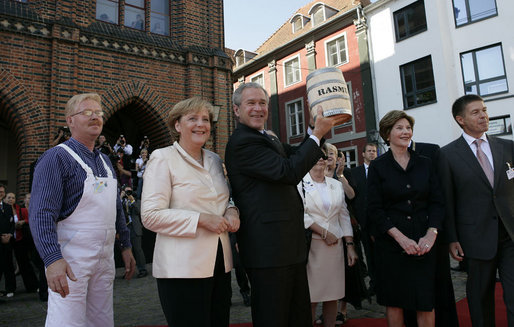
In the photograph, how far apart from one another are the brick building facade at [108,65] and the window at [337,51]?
33.6ft

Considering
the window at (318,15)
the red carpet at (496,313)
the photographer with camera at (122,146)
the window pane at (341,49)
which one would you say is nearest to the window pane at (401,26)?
the window pane at (341,49)

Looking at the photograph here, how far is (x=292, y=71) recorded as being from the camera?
21062 mm

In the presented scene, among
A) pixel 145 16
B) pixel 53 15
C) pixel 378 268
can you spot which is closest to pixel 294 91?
pixel 145 16

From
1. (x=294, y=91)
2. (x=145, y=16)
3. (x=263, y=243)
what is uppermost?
(x=294, y=91)

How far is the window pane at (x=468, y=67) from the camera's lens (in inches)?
559

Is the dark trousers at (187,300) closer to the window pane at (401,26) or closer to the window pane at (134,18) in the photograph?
the window pane at (134,18)

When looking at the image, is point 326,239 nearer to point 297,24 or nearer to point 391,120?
point 391,120

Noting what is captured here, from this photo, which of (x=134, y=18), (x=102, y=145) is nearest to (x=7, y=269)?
(x=102, y=145)

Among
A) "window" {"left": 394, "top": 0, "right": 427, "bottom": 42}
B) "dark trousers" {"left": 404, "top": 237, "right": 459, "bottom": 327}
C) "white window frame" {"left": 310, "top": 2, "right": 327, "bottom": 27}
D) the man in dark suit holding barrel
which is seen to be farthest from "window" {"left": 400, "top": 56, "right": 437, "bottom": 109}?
the man in dark suit holding barrel

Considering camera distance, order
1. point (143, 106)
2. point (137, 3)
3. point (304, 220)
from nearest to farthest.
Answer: point (304, 220) < point (143, 106) < point (137, 3)

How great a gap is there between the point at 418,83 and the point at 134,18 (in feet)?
39.7

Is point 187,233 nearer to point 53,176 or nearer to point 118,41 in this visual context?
point 53,176

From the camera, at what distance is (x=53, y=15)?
7535mm

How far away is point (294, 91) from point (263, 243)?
19611mm
